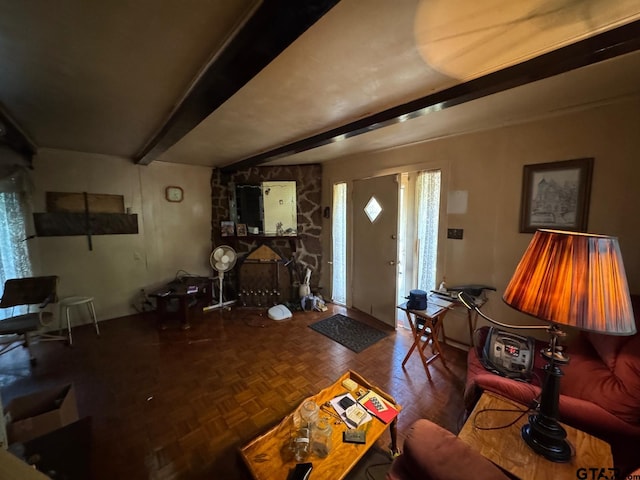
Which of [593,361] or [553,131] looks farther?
[553,131]

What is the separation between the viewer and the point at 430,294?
8.70 feet

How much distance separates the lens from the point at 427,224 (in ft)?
9.92

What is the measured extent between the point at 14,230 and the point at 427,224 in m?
4.79

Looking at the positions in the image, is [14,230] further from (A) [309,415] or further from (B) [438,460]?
(B) [438,460]

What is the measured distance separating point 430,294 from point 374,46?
2.30 meters

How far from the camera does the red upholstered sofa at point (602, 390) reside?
117 cm

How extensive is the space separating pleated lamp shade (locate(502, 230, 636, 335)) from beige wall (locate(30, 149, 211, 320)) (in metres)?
4.51

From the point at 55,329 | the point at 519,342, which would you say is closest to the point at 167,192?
the point at 55,329

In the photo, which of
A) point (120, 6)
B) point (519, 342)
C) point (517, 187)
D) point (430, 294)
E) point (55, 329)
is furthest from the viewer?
point (55, 329)

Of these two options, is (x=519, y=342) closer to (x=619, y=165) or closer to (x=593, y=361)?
(x=593, y=361)

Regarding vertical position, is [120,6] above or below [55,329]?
above

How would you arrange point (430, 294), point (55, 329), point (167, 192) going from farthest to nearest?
point (167, 192), point (55, 329), point (430, 294)

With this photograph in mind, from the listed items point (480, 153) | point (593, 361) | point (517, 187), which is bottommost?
point (593, 361)

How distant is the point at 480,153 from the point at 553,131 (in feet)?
1.74
